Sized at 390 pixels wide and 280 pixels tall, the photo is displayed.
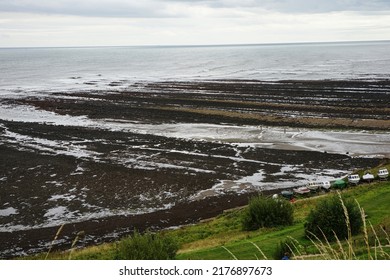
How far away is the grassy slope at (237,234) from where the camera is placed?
13.8 metres

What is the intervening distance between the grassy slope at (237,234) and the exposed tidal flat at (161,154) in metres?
2.42

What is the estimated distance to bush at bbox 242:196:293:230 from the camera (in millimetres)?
18703

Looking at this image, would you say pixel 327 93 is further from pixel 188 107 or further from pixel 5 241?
pixel 5 241

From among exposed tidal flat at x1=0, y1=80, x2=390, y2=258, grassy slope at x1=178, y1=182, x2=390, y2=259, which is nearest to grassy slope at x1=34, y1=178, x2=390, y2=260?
grassy slope at x1=178, y1=182, x2=390, y2=259

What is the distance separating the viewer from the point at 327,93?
210 ft

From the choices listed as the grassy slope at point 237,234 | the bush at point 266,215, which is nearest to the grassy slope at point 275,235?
the grassy slope at point 237,234

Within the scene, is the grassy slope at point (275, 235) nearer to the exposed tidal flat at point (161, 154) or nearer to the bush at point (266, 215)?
the bush at point (266, 215)

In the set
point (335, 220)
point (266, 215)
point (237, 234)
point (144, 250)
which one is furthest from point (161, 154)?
point (144, 250)

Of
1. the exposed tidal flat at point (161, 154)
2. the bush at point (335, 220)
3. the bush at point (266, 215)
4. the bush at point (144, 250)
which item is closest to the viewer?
the bush at point (144, 250)

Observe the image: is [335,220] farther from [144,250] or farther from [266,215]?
[266,215]

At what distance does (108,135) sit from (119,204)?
679 inches

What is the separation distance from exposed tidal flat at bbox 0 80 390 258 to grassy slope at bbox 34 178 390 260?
2419 millimetres
